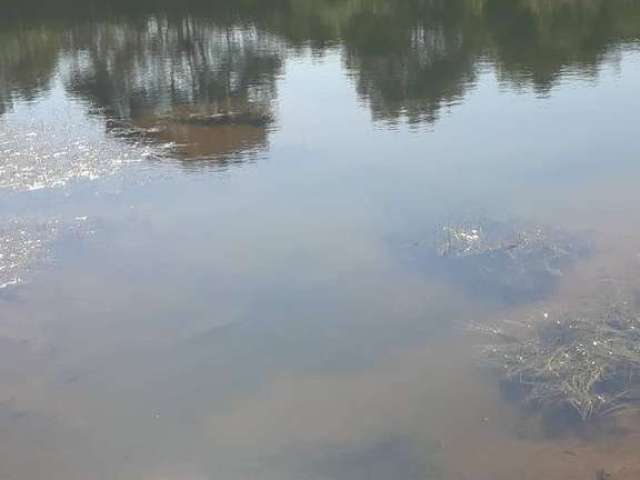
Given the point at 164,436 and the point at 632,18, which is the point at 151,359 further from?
the point at 632,18

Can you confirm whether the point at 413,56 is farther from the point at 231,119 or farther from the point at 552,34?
the point at 231,119

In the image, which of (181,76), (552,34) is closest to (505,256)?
(181,76)

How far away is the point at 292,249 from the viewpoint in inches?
434

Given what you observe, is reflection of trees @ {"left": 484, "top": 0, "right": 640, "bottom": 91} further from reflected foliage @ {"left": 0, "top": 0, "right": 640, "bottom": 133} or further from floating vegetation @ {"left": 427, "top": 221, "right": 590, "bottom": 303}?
floating vegetation @ {"left": 427, "top": 221, "right": 590, "bottom": 303}

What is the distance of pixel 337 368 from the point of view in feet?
27.6

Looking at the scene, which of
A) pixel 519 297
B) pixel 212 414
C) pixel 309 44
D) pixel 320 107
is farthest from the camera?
pixel 309 44

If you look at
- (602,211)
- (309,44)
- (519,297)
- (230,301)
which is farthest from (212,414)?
(309,44)

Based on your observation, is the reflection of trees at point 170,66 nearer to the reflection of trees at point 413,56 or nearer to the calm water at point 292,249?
the calm water at point 292,249

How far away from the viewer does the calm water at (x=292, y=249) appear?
7.39m

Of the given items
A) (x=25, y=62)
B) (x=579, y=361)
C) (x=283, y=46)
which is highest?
(x=25, y=62)

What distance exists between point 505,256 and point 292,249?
115 inches

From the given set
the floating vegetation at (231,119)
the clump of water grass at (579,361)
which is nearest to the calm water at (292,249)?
the floating vegetation at (231,119)

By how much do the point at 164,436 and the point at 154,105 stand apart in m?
11.8

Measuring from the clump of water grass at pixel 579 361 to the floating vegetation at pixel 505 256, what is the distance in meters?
0.94
